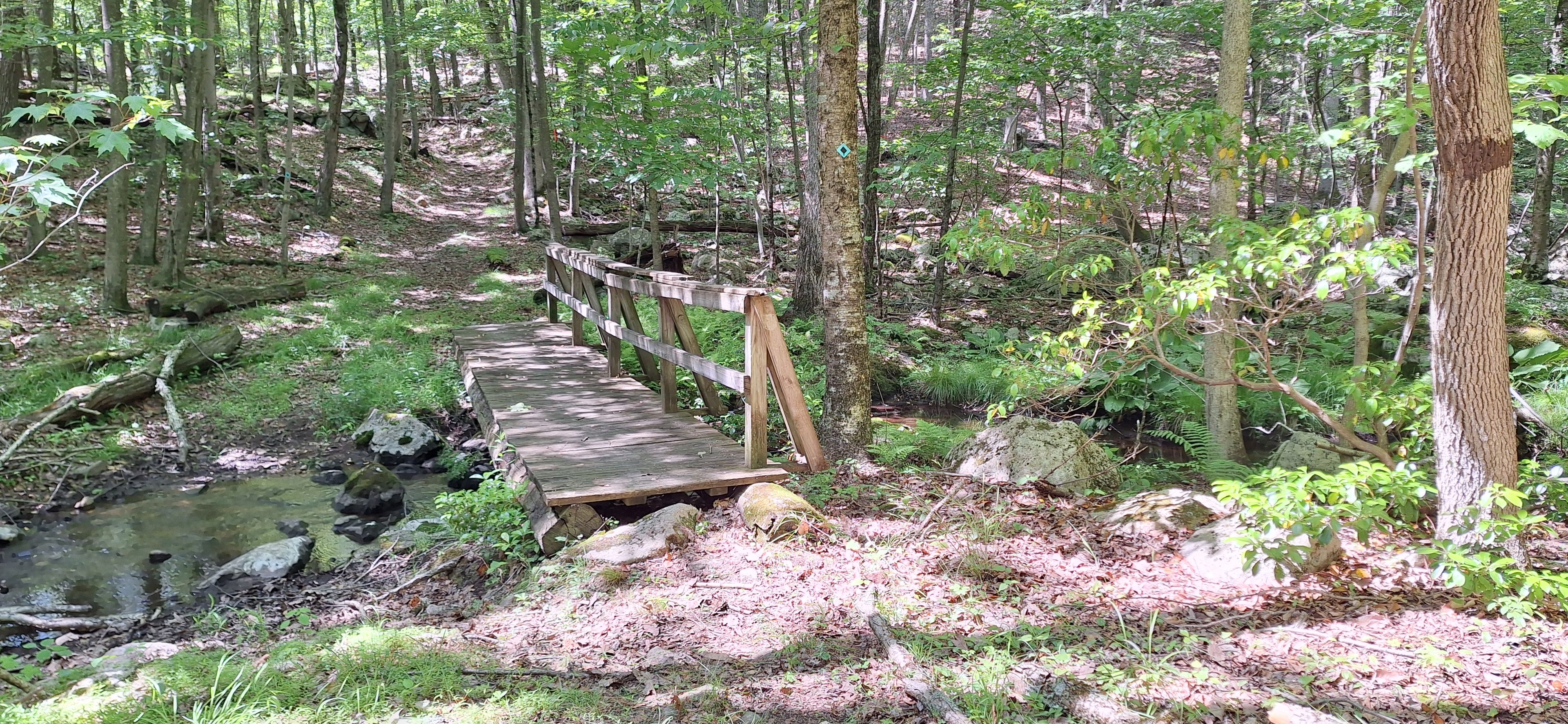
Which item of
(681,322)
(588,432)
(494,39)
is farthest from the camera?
(494,39)

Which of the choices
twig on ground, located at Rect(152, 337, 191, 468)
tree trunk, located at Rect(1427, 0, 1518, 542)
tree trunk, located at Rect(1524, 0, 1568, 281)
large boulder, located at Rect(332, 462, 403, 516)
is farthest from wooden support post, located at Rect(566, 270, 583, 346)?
tree trunk, located at Rect(1524, 0, 1568, 281)

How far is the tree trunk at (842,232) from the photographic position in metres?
5.34

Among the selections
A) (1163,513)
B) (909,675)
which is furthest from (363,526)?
(1163,513)

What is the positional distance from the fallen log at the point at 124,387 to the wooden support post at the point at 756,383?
633 centimetres

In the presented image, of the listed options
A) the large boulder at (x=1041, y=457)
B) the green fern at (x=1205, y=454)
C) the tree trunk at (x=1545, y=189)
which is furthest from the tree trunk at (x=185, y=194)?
the tree trunk at (x=1545, y=189)

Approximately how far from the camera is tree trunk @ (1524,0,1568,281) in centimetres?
1056

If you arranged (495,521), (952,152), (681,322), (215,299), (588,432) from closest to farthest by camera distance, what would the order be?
(495,521) < (681,322) < (588,432) < (215,299) < (952,152)

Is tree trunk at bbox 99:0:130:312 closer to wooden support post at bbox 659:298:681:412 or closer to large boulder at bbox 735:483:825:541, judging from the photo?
wooden support post at bbox 659:298:681:412

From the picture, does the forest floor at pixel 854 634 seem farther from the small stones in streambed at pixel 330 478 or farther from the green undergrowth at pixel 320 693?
the small stones in streambed at pixel 330 478

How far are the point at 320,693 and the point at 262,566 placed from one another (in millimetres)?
2774

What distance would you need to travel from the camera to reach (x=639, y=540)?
4.65 m

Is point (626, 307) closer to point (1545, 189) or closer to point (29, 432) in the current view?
point (29, 432)

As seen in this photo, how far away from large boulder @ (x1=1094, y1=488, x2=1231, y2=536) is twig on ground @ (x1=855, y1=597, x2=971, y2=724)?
166 centimetres

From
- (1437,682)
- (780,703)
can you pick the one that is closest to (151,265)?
(780,703)
